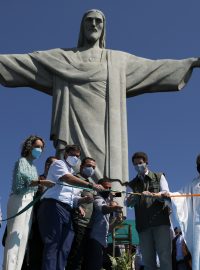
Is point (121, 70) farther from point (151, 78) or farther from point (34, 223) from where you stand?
point (34, 223)

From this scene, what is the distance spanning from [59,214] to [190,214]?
1.89 m

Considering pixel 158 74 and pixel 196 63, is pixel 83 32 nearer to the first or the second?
pixel 158 74

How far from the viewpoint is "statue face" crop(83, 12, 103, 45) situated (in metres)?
11.4

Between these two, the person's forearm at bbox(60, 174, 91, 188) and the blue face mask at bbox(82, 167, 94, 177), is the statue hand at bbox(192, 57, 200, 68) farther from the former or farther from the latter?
the person's forearm at bbox(60, 174, 91, 188)

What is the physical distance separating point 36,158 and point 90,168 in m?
0.75

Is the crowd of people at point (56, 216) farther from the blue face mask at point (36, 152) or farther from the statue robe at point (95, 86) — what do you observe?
the statue robe at point (95, 86)

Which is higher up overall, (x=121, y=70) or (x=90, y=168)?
(x=121, y=70)

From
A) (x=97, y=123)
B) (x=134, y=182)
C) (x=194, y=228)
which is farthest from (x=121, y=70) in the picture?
(x=194, y=228)

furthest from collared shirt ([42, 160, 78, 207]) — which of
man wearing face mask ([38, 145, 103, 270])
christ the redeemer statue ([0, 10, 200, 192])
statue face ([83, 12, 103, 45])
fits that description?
statue face ([83, 12, 103, 45])

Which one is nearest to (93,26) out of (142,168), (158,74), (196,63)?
(158,74)

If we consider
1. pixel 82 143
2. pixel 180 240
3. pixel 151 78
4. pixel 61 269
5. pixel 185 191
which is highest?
→ pixel 151 78

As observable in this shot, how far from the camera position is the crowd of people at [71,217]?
5.60 m

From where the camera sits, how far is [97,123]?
A: 34.7ft

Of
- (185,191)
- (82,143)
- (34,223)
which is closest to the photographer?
(34,223)
